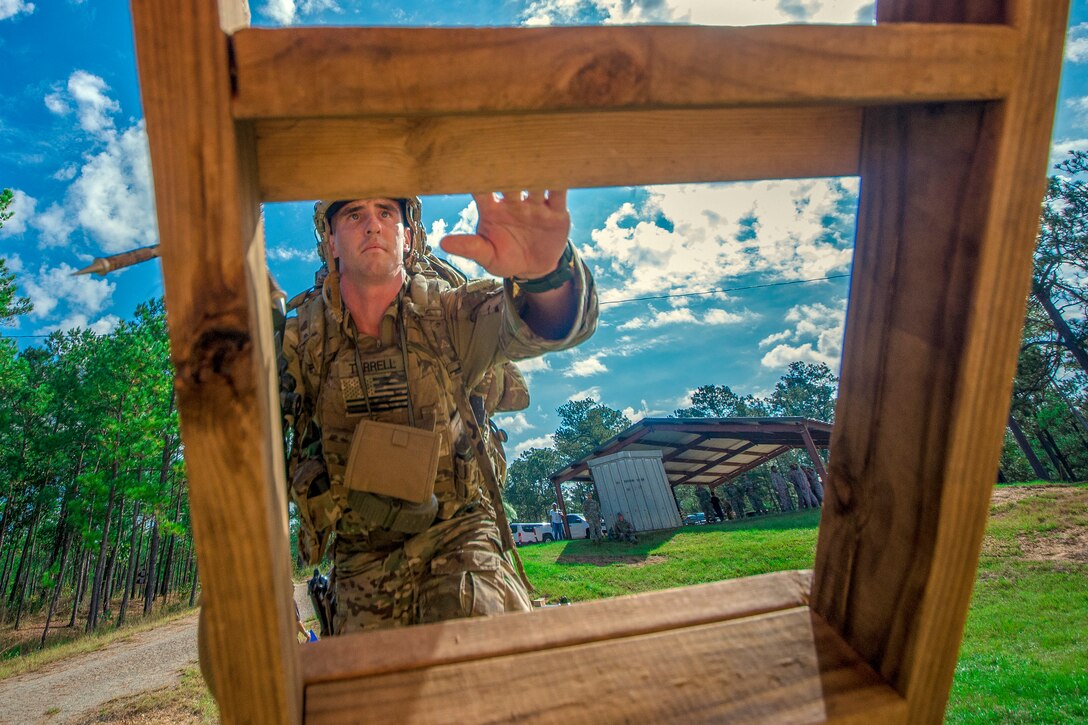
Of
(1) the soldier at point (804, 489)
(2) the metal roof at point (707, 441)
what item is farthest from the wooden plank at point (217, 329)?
(1) the soldier at point (804, 489)

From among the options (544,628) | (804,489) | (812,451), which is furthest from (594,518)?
(544,628)

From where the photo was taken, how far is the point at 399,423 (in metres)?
2.51

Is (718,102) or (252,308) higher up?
(718,102)

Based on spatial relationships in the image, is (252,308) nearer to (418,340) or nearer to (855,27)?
(855,27)

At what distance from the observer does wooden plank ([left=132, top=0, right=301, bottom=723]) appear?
1.91 feet

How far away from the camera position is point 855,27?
66 cm

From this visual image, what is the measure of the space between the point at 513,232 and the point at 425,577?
162 cm

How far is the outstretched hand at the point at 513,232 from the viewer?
1171mm

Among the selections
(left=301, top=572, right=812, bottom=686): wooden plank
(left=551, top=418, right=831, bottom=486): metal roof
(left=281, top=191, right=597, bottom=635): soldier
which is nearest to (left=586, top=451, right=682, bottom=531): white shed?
(left=551, top=418, right=831, bottom=486): metal roof

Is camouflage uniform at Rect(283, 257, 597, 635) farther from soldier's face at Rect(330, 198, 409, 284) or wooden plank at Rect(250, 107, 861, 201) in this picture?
wooden plank at Rect(250, 107, 861, 201)

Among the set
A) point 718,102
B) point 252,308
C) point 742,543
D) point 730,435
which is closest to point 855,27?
point 718,102

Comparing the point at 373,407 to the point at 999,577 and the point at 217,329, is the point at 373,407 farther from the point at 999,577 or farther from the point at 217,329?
the point at 999,577

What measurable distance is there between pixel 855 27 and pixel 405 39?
1.57ft

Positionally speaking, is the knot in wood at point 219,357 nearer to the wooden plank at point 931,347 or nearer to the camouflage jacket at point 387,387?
the wooden plank at point 931,347
